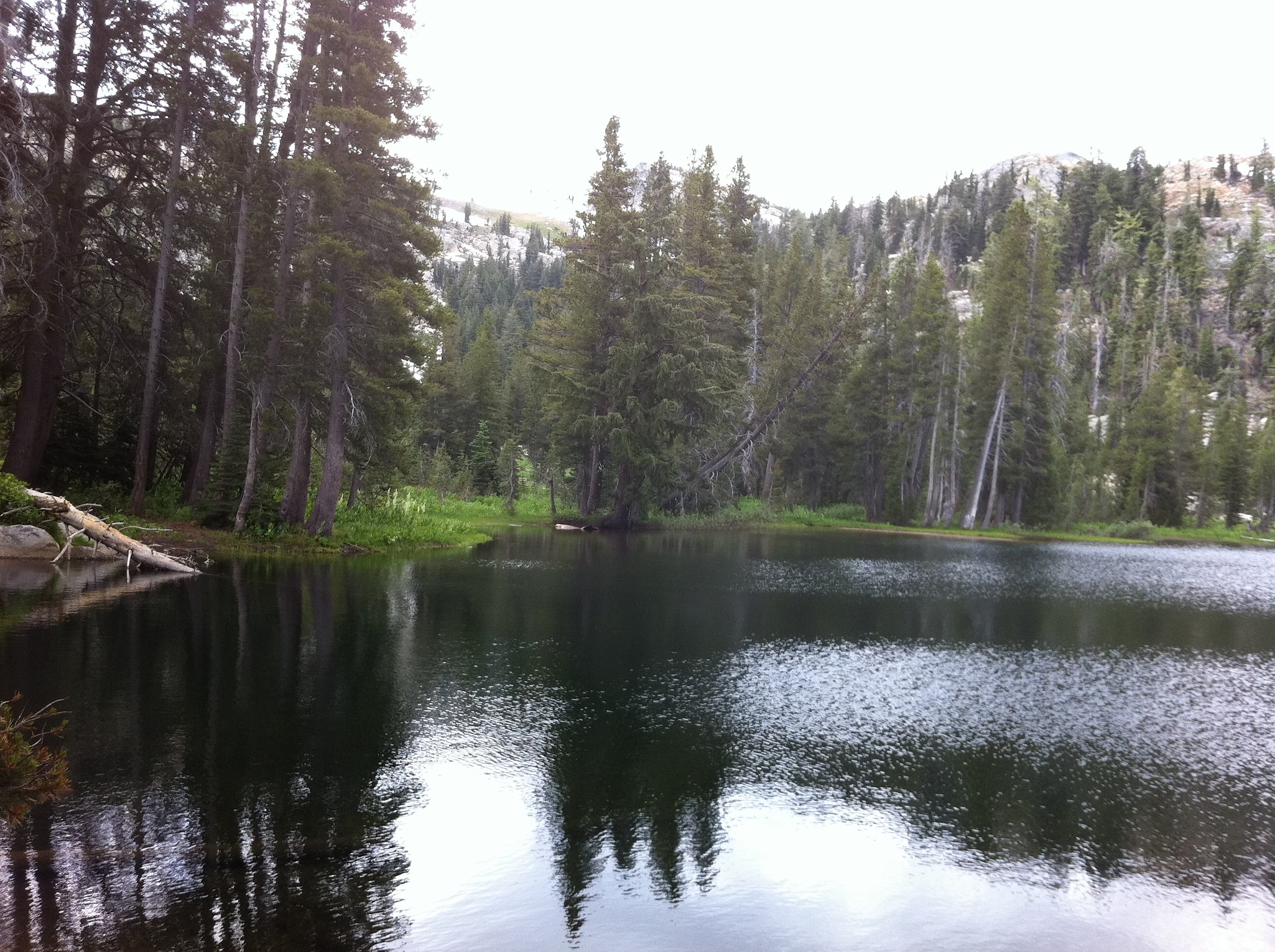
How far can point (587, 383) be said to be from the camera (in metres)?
45.9

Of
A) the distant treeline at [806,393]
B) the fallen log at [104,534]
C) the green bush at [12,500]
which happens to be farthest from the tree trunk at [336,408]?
the distant treeline at [806,393]

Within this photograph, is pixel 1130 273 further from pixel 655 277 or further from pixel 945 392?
pixel 655 277

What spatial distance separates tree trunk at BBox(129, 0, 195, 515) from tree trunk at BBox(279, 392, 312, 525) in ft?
14.1

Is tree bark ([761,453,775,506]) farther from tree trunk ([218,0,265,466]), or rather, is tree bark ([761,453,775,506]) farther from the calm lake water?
the calm lake water

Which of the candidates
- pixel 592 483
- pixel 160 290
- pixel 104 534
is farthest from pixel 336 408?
pixel 592 483

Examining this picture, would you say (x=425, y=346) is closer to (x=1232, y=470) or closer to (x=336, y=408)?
(x=336, y=408)

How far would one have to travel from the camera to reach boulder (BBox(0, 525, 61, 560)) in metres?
20.5

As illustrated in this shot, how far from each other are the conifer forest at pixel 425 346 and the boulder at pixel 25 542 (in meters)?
4.39

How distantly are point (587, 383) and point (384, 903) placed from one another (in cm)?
4033

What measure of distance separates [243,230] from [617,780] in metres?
23.5

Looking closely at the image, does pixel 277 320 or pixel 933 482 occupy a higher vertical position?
pixel 277 320

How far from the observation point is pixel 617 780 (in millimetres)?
9375

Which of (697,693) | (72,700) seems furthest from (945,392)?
(72,700)

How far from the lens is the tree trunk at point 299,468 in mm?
26406
